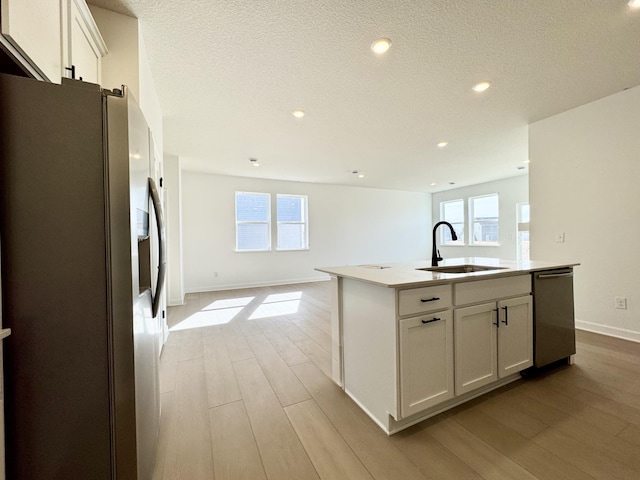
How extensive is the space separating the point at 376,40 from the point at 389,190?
657 cm

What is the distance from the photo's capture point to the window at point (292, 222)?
6.61 metres

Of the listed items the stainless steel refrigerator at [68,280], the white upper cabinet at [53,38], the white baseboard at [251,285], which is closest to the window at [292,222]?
the white baseboard at [251,285]

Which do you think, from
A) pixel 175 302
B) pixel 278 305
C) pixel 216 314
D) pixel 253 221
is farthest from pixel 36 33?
pixel 253 221

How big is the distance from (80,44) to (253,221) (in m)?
5.00

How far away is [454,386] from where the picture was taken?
164 cm

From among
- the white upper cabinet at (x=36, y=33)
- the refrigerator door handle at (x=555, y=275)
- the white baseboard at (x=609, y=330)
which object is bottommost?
the white baseboard at (x=609, y=330)

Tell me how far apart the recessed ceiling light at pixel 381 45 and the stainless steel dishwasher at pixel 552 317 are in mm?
2111

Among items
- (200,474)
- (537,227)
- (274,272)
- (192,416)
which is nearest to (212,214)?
(274,272)

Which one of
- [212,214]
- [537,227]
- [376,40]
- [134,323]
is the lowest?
[134,323]

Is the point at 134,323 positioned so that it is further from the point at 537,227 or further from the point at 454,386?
the point at 537,227

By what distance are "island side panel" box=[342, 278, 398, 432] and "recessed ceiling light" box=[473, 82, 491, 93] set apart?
229 centimetres

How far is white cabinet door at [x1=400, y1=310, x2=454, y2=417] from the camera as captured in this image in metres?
1.45

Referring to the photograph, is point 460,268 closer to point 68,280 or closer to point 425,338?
point 425,338

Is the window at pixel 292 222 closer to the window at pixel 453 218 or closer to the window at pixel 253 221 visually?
the window at pixel 253 221
